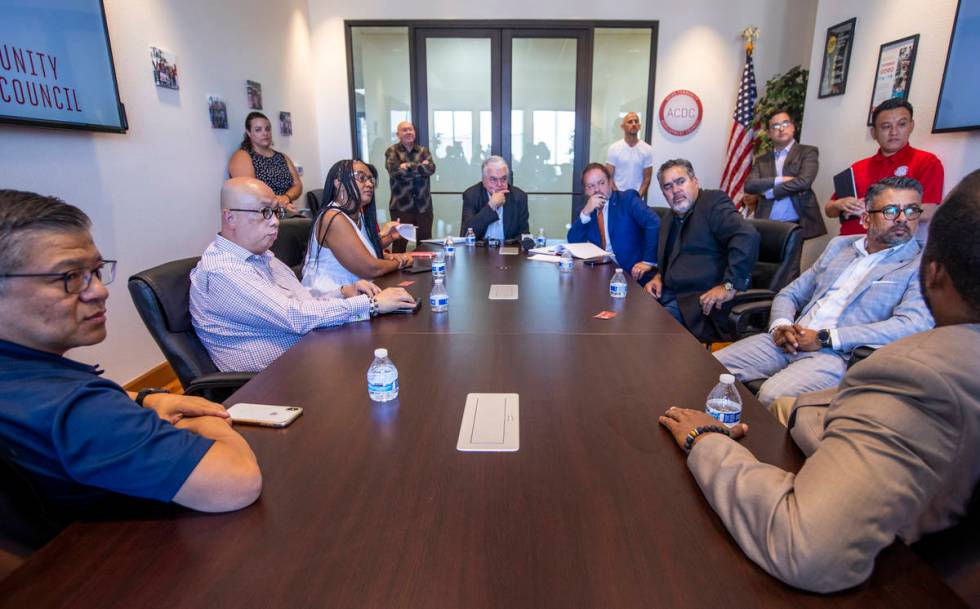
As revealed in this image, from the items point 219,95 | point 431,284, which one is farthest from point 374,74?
point 431,284

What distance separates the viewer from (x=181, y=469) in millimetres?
824

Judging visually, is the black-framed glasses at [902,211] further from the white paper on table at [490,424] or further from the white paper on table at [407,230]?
the white paper on table at [407,230]

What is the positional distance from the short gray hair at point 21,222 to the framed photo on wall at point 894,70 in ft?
14.7

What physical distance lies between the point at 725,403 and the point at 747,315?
4.53 feet

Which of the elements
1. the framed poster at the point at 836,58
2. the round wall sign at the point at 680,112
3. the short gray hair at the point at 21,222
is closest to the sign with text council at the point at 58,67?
the short gray hair at the point at 21,222

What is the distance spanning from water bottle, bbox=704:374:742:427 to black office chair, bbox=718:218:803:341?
130 centimetres

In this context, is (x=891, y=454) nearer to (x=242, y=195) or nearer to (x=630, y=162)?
(x=242, y=195)

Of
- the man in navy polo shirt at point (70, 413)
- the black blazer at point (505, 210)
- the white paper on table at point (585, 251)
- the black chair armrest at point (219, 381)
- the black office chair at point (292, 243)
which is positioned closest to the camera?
the man in navy polo shirt at point (70, 413)

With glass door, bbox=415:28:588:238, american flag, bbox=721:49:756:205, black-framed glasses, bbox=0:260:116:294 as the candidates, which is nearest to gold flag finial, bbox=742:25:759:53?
american flag, bbox=721:49:756:205

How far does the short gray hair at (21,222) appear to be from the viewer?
83cm

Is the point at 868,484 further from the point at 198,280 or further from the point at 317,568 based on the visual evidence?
the point at 198,280

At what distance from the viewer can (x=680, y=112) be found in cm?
615

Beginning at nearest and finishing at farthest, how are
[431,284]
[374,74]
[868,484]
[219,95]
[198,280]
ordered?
[868,484]
[198,280]
[431,284]
[219,95]
[374,74]

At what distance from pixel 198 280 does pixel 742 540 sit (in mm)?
1716
